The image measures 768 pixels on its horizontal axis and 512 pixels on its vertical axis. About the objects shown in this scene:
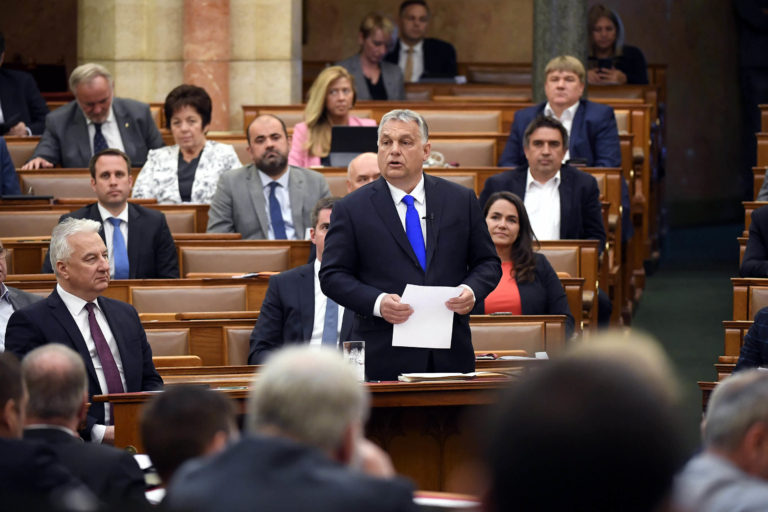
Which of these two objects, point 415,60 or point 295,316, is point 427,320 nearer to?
point 295,316

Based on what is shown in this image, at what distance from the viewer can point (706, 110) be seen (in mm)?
13344

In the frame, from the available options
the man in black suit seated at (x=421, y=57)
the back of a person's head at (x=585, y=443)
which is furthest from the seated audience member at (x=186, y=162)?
the back of a person's head at (x=585, y=443)

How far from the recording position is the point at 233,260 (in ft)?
17.9

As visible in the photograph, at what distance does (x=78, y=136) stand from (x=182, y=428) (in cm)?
534

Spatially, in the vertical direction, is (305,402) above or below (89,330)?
above

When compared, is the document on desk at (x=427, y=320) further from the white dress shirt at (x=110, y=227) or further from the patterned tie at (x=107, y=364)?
the white dress shirt at (x=110, y=227)

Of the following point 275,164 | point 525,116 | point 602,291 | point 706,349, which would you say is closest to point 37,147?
point 275,164

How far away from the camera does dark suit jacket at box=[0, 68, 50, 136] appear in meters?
7.63

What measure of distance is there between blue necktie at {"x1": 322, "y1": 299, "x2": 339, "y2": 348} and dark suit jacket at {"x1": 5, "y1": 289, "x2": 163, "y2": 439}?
2.42 ft

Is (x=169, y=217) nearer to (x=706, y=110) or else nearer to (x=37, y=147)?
(x=37, y=147)

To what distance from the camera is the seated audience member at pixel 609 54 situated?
8.77 meters

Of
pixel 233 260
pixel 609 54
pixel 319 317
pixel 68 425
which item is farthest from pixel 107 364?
pixel 609 54

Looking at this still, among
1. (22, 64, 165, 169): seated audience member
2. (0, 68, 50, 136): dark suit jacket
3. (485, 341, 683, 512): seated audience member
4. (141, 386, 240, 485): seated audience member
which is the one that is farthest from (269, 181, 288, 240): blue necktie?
(485, 341, 683, 512): seated audience member

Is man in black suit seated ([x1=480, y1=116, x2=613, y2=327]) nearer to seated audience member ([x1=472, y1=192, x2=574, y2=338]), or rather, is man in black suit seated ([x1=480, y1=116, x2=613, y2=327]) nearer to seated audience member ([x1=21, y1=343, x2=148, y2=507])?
seated audience member ([x1=472, y1=192, x2=574, y2=338])
